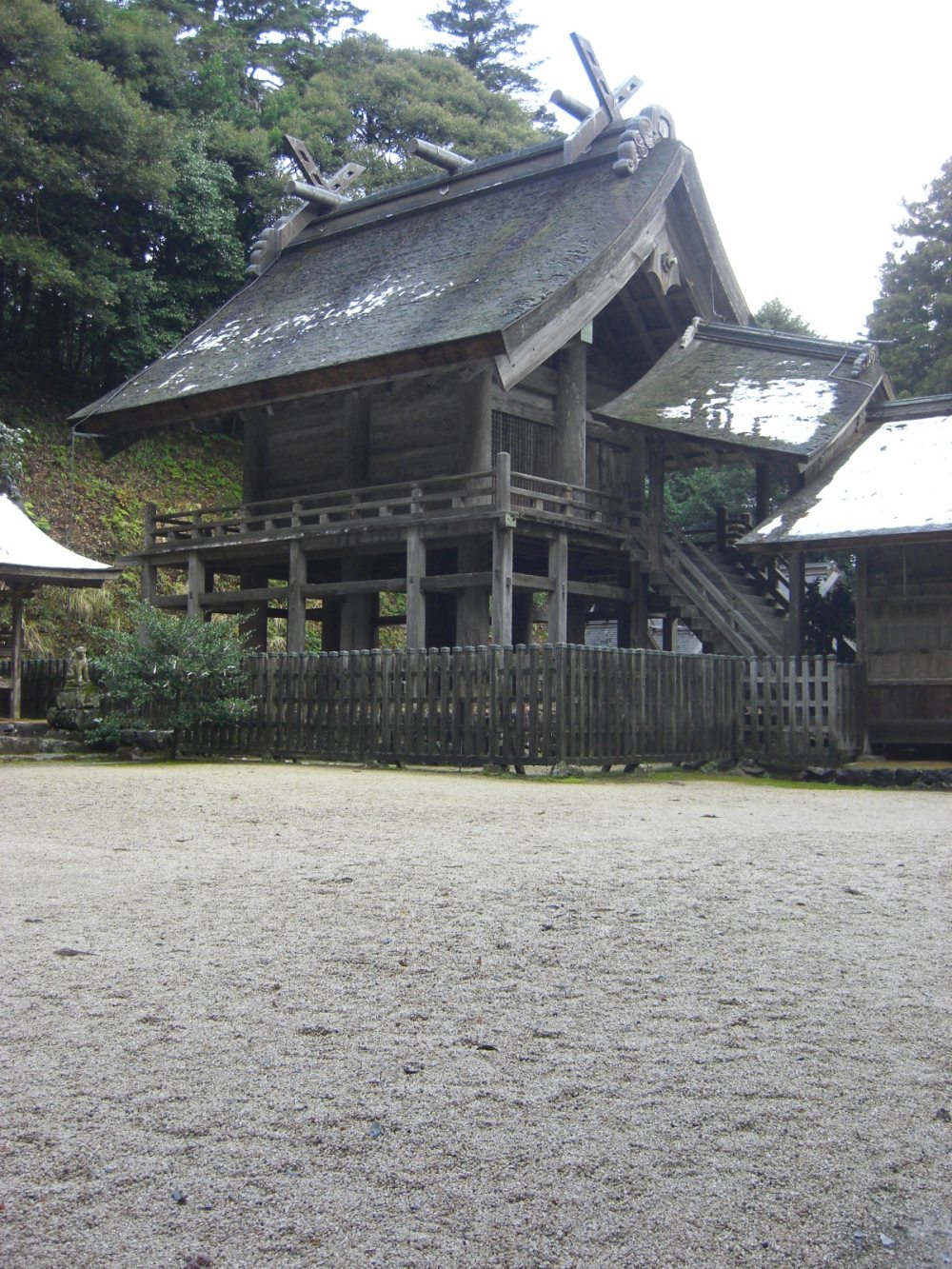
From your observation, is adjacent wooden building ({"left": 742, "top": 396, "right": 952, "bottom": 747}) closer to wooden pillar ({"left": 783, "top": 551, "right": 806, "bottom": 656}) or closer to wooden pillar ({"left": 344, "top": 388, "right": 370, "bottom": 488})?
wooden pillar ({"left": 783, "top": 551, "right": 806, "bottom": 656})

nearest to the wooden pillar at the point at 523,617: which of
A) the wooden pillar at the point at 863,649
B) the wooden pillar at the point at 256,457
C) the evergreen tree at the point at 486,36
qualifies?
the wooden pillar at the point at 256,457

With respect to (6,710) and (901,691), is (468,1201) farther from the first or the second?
(6,710)

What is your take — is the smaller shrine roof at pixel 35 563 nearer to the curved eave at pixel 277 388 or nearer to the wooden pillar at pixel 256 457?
the curved eave at pixel 277 388

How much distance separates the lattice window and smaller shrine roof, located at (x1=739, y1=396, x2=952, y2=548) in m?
5.62

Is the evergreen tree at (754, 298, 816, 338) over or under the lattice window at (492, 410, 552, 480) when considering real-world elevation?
over

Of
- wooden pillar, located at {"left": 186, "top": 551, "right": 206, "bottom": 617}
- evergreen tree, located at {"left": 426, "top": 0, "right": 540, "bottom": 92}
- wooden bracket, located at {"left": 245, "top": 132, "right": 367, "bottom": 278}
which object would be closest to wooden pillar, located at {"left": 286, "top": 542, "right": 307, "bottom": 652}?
wooden pillar, located at {"left": 186, "top": 551, "right": 206, "bottom": 617}

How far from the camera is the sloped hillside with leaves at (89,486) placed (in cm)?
2795

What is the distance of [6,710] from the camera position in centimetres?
2262

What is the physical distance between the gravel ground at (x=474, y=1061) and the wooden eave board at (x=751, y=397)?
11.4 metres

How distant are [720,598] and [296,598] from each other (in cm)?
773

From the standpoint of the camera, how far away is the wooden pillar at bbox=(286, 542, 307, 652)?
22.3 m

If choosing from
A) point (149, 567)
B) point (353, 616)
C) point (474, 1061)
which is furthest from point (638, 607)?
point (474, 1061)

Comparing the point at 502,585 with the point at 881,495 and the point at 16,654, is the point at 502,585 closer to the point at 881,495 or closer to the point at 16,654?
the point at 881,495

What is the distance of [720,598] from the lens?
19.5 metres
